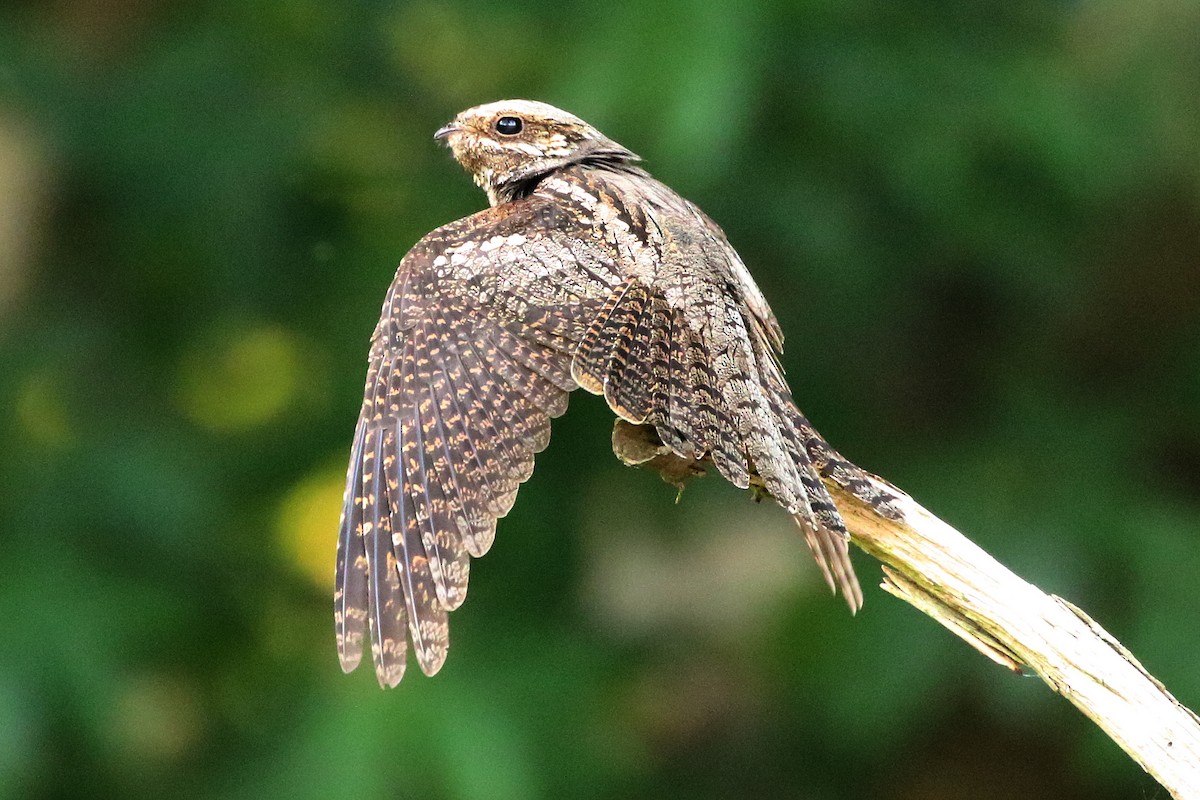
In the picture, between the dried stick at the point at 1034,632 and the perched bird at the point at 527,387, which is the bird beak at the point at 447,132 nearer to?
the perched bird at the point at 527,387

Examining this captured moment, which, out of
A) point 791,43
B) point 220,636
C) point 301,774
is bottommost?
point 220,636

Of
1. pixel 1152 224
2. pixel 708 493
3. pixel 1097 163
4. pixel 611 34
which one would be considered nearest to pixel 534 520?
pixel 708 493

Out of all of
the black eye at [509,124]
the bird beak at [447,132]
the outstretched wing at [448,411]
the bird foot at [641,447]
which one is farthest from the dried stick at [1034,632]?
the bird beak at [447,132]

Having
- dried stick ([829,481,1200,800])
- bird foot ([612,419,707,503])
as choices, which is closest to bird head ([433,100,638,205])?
bird foot ([612,419,707,503])

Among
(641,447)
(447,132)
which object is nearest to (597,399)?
(447,132)

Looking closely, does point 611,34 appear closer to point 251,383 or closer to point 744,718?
point 251,383
